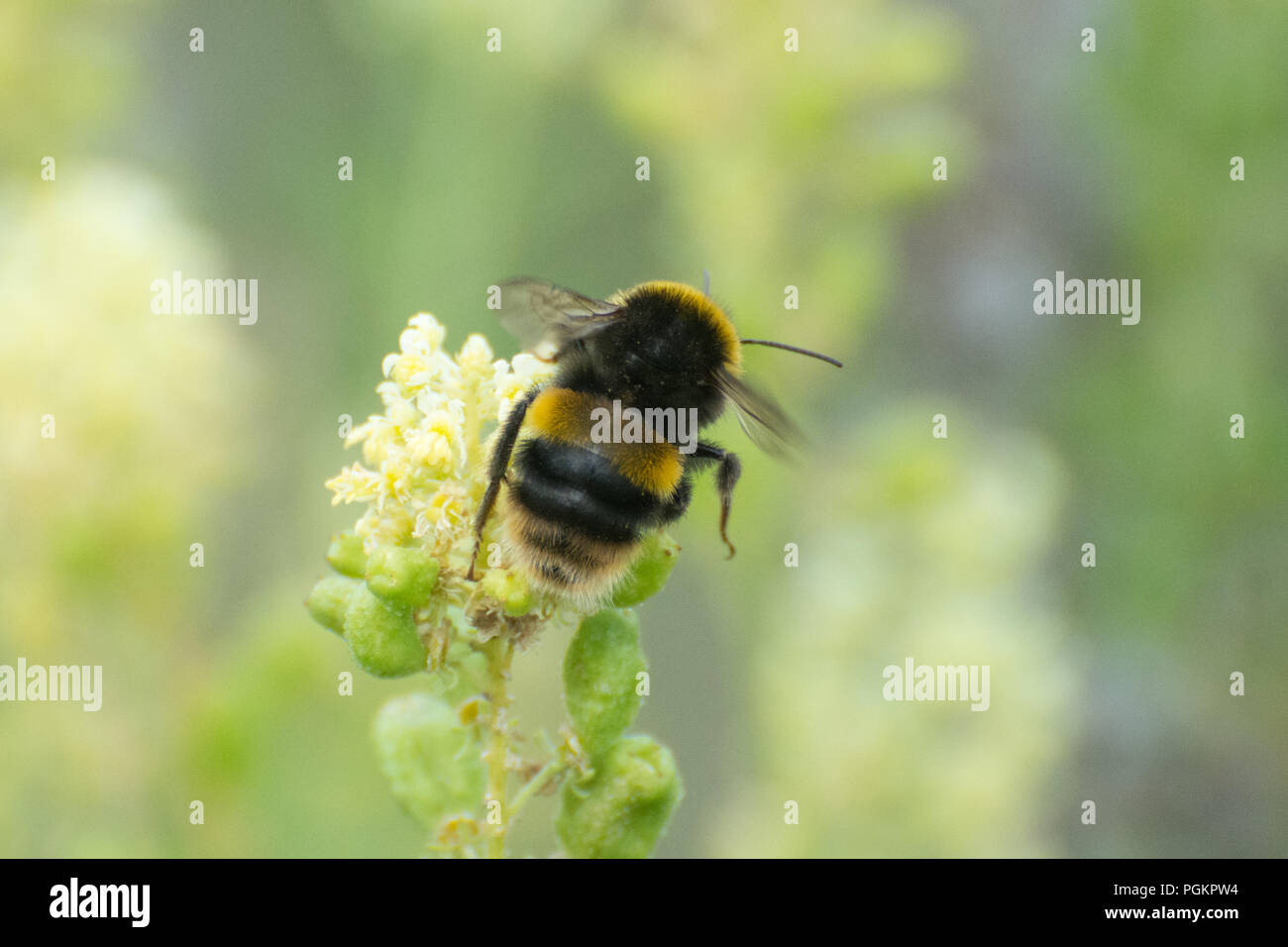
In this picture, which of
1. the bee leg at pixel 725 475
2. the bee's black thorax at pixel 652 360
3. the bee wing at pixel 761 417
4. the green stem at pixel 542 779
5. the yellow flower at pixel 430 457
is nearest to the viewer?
the green stem at pixel 542 779

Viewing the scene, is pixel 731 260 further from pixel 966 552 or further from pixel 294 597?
pixel 294 597

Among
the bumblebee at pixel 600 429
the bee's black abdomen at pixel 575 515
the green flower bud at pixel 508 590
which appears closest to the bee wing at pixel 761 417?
the bumblebee at pixel 600 429

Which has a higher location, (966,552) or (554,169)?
(554,169)

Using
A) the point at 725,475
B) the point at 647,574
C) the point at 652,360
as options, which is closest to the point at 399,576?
the point at 647,574

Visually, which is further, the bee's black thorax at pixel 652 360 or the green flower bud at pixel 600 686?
the bee's black thorax at pixel 652 360

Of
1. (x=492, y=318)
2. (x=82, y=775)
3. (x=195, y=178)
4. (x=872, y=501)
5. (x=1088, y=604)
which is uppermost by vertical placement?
(x=195, y=178)

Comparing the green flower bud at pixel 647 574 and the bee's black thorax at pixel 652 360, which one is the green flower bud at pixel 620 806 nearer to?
the green flower bud at pixel 647 574

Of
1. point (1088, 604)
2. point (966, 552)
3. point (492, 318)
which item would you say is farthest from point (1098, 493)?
point (492, 318)

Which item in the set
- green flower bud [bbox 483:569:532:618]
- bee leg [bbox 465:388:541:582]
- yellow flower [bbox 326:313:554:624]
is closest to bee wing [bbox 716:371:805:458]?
bee leg [bbox 465:388:541:582]
